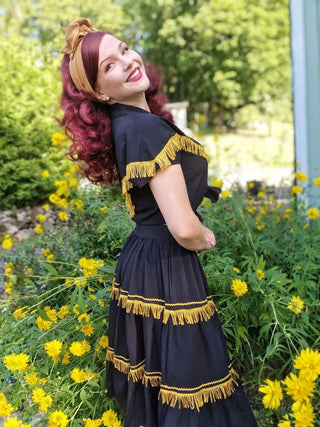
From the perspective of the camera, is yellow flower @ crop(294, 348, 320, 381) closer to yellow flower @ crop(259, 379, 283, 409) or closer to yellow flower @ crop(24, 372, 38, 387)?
yellow flower @ crop(259, 379, 283, 409)

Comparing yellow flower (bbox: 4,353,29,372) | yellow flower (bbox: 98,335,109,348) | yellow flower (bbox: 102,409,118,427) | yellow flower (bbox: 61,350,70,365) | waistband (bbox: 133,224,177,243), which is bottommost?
yellow flower (bbox: 102,409,118,427)

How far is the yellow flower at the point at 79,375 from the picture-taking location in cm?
159

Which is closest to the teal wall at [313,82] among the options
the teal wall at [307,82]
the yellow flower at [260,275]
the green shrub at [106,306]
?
the teal wall at [307,82]

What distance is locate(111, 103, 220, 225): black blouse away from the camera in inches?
48.5

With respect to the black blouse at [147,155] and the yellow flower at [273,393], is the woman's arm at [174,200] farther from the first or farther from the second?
the yellow flower at [273,393]

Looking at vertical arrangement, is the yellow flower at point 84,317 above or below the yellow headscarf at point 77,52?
below

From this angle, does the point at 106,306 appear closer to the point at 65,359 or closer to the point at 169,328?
the point at 65,359

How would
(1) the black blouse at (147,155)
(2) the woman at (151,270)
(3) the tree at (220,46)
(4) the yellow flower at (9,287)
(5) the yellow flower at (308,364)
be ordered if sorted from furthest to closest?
(3) the tree at (220,46), (4) the yellow flower at (9,287), (2) the woman at (151,270), (1) the black blouse at (147,155), (5) the yellow flower at (308,364)

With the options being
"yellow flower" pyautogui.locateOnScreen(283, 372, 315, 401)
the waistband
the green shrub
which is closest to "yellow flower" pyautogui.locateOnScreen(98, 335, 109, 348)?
the green shrub

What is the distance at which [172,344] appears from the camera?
54.1 inches

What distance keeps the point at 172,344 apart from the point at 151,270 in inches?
9.3

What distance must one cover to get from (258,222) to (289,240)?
0.32m

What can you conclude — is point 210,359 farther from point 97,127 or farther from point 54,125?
point 54,125

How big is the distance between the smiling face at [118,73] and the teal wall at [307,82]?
2677 mm
